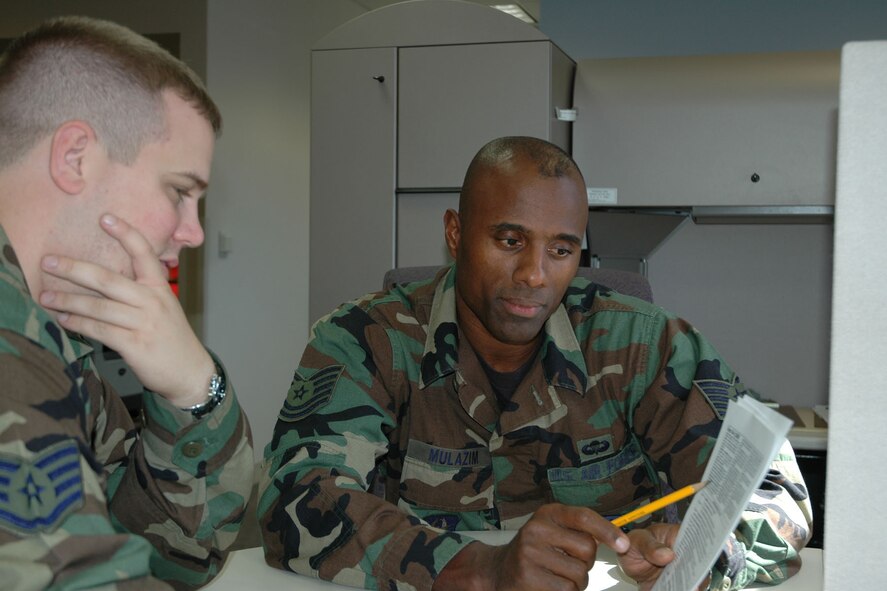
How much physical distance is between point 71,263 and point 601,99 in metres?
2.25

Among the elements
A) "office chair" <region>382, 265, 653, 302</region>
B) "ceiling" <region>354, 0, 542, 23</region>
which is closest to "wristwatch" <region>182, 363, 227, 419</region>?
"office chair" <region>382, 265, 653, 302</region>

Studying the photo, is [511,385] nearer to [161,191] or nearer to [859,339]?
[161,191]

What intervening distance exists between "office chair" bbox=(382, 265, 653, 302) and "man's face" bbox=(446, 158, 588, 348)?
34 centimetres

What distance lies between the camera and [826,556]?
741mm

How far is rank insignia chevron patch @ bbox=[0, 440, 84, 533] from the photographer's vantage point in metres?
0.73

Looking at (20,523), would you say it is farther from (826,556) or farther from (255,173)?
(255,173)

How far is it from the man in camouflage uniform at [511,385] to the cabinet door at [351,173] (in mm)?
1206

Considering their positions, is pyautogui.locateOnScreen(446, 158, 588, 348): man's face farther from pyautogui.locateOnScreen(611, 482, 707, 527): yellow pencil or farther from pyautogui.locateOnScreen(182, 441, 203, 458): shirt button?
pyautogui.locateOnScreen(182, 441, 203, 458): shirt button

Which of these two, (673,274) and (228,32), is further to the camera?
(228,32)

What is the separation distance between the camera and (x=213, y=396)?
3.58 feet

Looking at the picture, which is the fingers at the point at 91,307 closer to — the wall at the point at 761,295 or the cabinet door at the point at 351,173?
the cabinet door at the point at 351,173

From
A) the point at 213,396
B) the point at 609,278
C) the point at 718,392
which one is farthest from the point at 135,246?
the point at 609,278

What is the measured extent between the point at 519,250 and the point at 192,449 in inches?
31.6

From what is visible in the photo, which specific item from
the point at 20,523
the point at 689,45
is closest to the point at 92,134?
the point at 20,523
